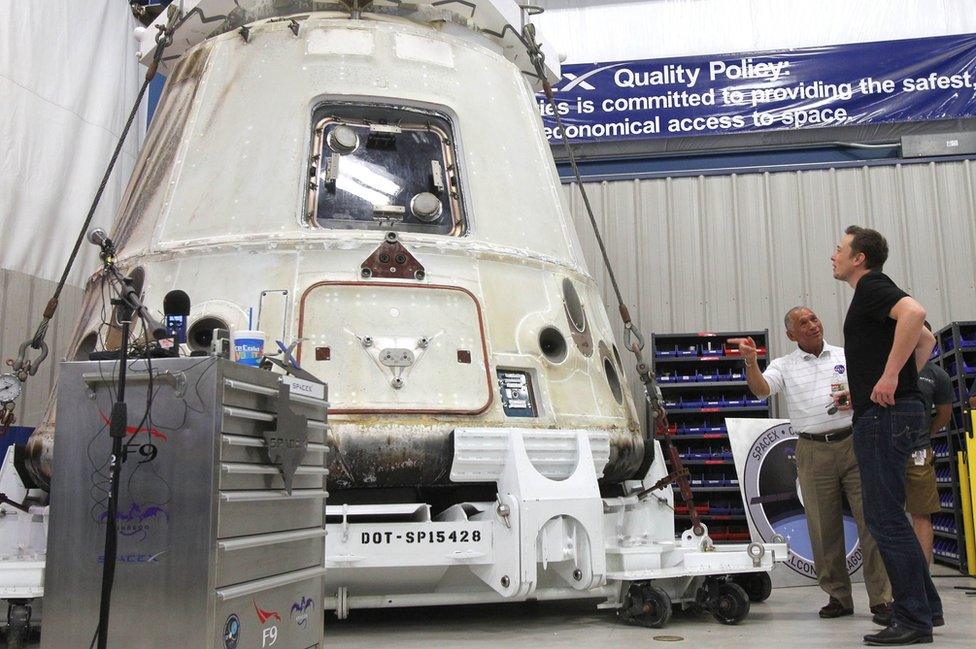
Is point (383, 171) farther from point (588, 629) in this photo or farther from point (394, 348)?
point (588, 629)

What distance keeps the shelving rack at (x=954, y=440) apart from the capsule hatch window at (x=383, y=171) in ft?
11.2

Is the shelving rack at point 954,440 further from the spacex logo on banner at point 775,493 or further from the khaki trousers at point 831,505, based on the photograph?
the khaki trousers at point 831,505

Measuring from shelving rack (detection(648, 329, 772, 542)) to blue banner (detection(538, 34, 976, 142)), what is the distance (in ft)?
6.98

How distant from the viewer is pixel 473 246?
4.16m

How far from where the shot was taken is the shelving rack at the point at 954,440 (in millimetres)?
5805

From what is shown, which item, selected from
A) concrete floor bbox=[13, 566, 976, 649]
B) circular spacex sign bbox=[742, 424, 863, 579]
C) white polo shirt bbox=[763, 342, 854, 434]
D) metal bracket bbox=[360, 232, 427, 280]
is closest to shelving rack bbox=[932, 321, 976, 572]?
circular spacex sign bbox=[742, 424, 863, 579]

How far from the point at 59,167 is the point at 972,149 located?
23.5ft

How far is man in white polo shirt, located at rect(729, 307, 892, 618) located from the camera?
3.87 meters

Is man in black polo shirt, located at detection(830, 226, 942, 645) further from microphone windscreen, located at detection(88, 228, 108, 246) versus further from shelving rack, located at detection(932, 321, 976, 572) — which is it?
shelving rack, located at detection(932, 321, 976, 572)

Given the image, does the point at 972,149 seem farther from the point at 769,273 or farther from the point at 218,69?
the point at 218,69

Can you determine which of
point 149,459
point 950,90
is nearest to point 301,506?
point 149,459

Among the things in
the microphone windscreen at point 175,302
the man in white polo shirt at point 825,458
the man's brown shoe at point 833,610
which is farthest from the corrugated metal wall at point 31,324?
the man's brown shoe at point 833,610

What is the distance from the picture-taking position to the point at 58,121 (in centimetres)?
718

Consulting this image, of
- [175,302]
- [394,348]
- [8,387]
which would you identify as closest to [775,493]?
[394,348]
